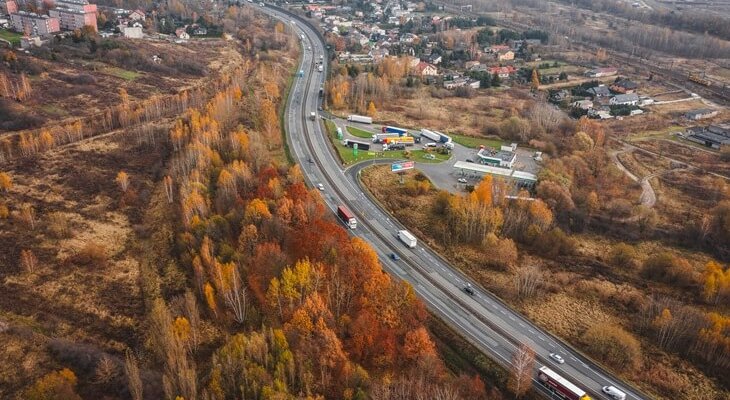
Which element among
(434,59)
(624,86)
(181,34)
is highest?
(181,34)

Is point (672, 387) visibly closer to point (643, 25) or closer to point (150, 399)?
point (150, 399)

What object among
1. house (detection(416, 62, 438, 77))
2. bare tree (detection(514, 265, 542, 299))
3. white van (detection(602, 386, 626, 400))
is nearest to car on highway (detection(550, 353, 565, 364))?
white van (detection(602, 386, 626, 400))

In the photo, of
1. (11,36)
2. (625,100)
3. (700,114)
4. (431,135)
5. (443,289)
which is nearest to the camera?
(443,289)

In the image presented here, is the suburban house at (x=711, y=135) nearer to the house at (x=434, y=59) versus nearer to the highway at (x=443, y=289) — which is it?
the highway at (x=443, y=289)

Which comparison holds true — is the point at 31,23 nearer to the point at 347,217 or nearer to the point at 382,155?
the point at 382,155

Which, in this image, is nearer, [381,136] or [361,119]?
[381,136]

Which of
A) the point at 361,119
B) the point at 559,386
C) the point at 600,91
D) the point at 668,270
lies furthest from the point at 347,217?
the point at 600,91

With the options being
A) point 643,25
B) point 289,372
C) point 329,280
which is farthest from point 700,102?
point 289,372
